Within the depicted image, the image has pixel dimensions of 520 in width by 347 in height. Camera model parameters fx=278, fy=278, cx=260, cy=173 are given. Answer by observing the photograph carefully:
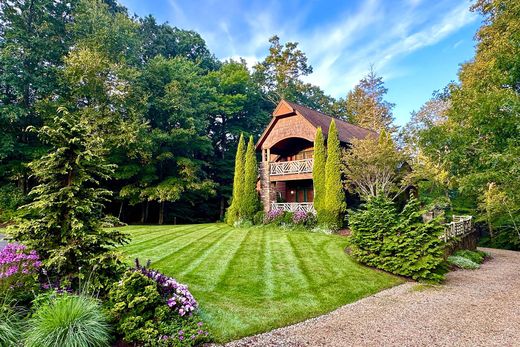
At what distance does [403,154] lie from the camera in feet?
50.3

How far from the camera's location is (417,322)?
5.23m

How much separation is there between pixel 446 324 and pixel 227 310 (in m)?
4.11

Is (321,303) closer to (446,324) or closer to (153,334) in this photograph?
(446,324)

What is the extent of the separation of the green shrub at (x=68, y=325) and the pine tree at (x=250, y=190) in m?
14.6

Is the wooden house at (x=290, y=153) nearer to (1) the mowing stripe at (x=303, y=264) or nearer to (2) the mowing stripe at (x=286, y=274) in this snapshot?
(1) the mowing stripe at (x=303, y=264)

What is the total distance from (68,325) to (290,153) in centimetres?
1928

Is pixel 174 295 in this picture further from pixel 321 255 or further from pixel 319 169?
pixel 319 169

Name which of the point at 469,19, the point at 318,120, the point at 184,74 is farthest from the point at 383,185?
the point at 184,74

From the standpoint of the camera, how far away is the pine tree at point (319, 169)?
16.1 meters

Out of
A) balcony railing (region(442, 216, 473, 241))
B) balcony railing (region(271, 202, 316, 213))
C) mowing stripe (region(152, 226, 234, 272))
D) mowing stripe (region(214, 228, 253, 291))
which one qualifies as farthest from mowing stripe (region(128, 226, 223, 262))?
balcony railing (region(442, 216, 473, 241))

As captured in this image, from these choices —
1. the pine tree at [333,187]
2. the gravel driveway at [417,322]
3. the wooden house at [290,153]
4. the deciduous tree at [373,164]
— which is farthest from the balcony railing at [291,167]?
the gravel driveway at [417,322]

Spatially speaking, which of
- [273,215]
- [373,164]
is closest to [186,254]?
[273,215]

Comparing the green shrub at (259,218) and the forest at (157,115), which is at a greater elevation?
the forest at (157,115)

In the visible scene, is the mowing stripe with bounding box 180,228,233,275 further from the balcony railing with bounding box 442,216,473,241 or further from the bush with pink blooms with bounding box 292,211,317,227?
the balcony railing with bounding box 442,216,473,241
